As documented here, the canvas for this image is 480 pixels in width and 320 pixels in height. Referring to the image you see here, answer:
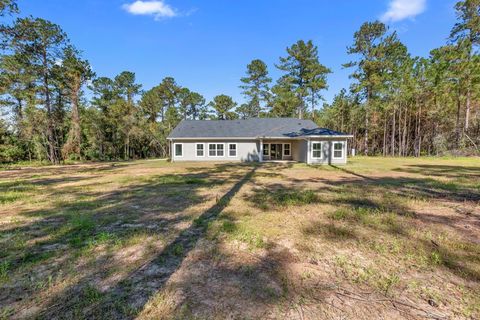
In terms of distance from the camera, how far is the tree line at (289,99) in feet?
64.6

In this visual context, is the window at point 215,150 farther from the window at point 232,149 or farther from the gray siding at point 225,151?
the window at point 232,149

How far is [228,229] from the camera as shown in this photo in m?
3.99

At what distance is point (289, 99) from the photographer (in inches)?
1266

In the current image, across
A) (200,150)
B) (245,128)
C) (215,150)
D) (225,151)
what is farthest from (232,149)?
(200,150)

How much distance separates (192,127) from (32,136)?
573 inches

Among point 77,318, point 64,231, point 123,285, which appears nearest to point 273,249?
point 123,285

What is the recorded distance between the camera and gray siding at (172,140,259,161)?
67.3 feet

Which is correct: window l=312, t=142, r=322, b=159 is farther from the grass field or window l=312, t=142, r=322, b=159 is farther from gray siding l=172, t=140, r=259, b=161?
the grass field

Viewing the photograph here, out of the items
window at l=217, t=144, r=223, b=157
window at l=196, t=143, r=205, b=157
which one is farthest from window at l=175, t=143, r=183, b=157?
window at l=217, t=144, r=223, b=157

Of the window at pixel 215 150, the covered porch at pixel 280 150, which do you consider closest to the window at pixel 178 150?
the window at pixel 215 150

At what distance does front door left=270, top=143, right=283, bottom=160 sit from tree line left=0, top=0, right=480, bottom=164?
1240cm

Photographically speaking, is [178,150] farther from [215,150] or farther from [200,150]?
[215,150]

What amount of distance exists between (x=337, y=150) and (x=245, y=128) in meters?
8.63

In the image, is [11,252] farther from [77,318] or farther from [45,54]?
[45,54]
